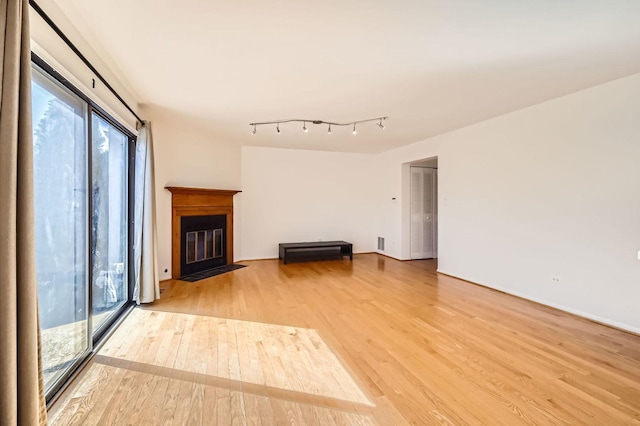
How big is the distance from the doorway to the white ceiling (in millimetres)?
2682

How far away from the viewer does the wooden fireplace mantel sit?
4.81m

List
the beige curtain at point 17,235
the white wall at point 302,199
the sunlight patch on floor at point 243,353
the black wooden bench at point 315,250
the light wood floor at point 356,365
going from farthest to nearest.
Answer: the white wall at point 302,199 < the black wooden bench at point 315,250 < the sunlight patch on floor at point 243,353 < the light wood floor at point 356,365 < the beige curtain at point 17,235

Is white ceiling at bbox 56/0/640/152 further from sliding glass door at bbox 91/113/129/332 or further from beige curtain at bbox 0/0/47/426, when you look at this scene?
beige curtain at bbox 0/0/47/426

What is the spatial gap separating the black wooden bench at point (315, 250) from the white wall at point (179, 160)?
1848 mm

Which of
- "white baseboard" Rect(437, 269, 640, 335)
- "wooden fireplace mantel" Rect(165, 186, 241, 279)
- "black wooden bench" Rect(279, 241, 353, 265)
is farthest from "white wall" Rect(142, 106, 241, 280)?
"white baseboard" Rect(437, 269, 640, 335)

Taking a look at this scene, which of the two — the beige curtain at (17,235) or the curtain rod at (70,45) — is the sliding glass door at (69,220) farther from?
the beige curtain at (17,235)

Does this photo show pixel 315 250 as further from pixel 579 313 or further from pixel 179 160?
pixel 579 313

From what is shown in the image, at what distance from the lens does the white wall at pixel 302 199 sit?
6.36 metres

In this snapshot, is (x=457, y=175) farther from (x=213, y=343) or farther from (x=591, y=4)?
(x=213, y=343)

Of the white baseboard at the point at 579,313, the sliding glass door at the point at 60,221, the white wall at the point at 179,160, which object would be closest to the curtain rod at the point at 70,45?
the sliding glass door at the point at 60,221

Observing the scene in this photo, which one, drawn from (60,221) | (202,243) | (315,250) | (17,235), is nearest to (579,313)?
(315,250)

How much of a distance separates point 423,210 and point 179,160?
17.4 ft

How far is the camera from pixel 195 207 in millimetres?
5148

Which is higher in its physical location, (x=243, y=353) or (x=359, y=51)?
(x=359, y=51)
